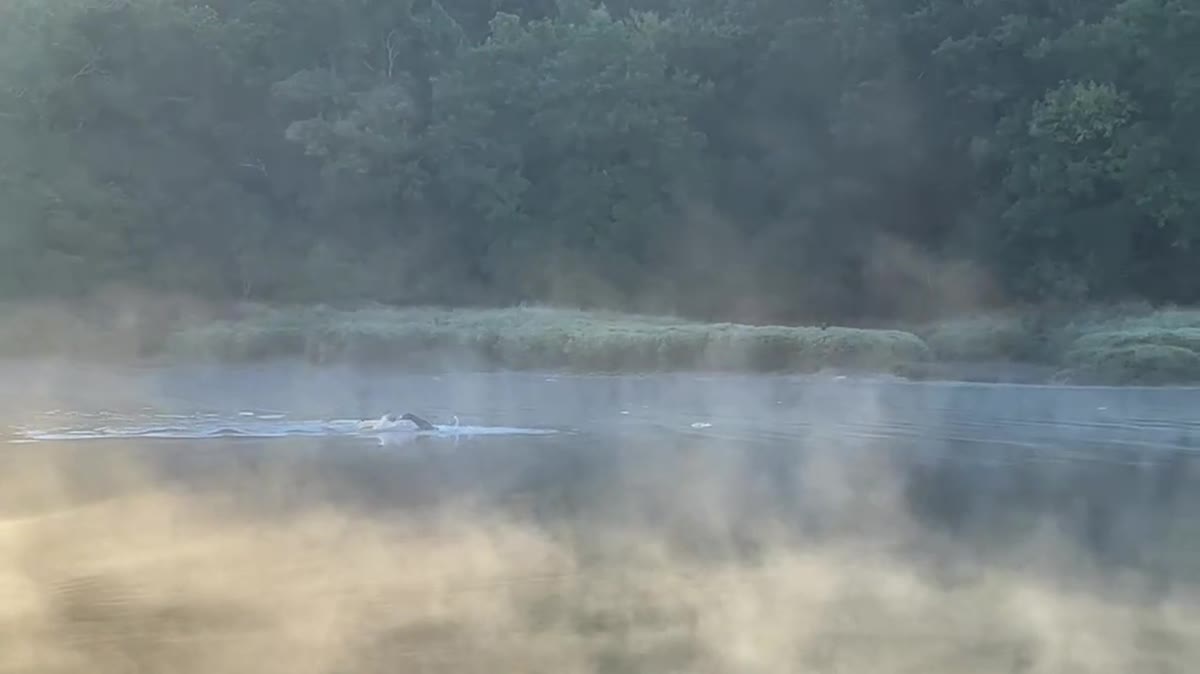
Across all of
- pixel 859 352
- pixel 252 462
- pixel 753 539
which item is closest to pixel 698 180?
pixel 859 352

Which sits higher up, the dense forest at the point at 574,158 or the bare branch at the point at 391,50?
the bare branch at the point at 391,50

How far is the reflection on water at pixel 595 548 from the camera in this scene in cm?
564

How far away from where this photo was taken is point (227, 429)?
12766 mm

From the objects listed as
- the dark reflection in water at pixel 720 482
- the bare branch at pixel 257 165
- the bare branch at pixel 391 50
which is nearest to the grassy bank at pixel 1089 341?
the dark reflection in water at pixel 720 482

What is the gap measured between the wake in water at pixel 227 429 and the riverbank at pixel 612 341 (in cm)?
770

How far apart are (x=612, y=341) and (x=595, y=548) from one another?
45.1 feet

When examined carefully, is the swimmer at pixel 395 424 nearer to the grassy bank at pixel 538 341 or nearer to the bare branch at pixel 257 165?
the grassy bank at pixel 538 341

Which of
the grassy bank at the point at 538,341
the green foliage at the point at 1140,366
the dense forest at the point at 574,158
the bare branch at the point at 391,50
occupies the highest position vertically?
the bare branch at the point at 391,50

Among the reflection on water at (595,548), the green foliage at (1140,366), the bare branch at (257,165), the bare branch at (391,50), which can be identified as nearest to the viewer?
the reflection on water at (595,548)

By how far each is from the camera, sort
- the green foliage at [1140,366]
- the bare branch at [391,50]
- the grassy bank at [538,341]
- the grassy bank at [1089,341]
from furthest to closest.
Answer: the bare branch at [391,50] → the grassy bank at [538,341] → the grassy bank at [1089,341] → the green foliage at [1140,366]

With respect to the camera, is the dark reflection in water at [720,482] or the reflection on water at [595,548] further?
the dark reflection in water at [720,482]

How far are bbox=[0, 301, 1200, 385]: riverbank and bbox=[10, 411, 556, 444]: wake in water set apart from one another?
770 cm

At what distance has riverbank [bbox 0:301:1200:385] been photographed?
19.9 meters

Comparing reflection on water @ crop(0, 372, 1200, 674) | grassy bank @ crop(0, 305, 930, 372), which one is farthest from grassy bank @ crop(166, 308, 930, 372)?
reflection on water @ crop(0, 372, 1200, 674)
